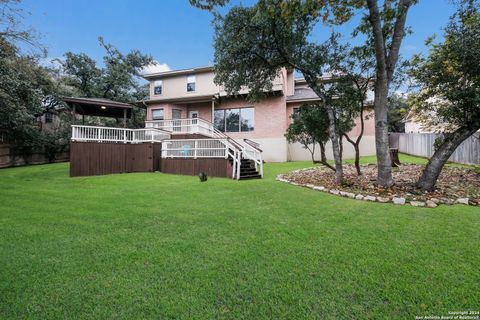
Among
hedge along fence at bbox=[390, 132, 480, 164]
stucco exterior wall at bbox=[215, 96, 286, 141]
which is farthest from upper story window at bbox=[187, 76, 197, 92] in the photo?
hedge along fence at bbox=[390, 132, 480, 164]

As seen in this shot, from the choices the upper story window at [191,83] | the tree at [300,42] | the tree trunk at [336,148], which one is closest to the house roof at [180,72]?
the upper story window at [191,83]

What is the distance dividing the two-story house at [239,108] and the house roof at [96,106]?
2883 mm

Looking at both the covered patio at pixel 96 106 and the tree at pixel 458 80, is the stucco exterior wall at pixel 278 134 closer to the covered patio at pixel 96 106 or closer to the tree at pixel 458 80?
the covered patio at pixel 96 106

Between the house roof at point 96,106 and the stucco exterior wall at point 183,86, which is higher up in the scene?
the stucco exterior wall at point 183,86

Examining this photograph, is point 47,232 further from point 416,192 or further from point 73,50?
point 73,50

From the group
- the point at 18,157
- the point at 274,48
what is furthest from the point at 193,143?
the point at 18,157

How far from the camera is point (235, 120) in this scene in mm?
17375

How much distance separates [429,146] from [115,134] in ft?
60.5

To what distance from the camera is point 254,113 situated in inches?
663

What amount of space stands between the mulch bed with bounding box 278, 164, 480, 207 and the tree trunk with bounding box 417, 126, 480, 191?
0.82 feet

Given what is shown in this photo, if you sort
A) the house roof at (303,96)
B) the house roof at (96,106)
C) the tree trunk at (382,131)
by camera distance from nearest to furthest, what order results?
the tree trunk at (382,131)
the house roof at (96,106)
the house roof at (303,96)

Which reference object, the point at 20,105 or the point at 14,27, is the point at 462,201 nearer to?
the point at 14,27

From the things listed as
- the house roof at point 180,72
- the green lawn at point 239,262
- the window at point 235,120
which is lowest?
the green lawn at point 239,262

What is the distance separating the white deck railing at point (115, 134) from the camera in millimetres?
10992
